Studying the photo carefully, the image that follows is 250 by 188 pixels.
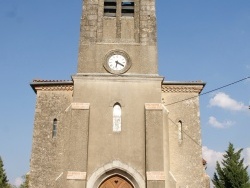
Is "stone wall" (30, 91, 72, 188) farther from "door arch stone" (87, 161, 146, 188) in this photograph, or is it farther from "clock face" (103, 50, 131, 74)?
"clock face" (103, 50, 131, 74)

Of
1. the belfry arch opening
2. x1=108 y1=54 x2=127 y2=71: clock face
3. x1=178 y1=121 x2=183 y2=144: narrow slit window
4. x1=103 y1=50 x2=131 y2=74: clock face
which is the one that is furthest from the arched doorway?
x1=108 y1=54 x2=127 y2=71: clock face

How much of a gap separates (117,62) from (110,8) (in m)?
3.57

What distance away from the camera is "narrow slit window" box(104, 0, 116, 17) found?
20828 millimetres

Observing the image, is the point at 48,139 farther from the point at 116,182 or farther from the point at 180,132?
the point at 180,132

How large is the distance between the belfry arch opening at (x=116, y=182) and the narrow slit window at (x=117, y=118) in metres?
2.42

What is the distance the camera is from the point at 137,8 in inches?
824

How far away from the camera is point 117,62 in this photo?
19.8 metres

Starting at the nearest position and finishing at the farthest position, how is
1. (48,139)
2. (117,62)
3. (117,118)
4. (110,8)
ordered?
(117,118) → (117,62) → (48,139) → (110,8)

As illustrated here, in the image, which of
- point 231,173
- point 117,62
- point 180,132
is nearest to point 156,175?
point 180,132

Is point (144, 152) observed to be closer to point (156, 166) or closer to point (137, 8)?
point (156, 166)

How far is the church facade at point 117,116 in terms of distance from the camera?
57.5ft

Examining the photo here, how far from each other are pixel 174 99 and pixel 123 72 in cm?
363

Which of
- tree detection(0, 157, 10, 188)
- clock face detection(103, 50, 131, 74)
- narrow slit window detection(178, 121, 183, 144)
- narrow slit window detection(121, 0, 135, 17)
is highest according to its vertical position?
narrow slit window detection(121, 0, 135, 17)

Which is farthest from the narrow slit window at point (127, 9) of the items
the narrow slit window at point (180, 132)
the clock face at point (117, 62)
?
the narrow slit window at point (180, 132)
